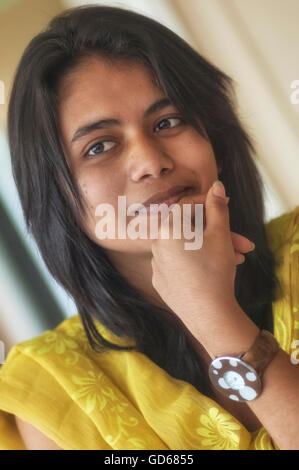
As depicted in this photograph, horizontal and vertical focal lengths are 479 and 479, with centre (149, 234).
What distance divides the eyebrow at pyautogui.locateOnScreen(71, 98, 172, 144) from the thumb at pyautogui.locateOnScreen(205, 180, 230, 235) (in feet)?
0.35

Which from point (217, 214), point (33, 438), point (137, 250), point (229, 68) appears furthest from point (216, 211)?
point (33, 438)

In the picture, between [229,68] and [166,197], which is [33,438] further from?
[229,68]

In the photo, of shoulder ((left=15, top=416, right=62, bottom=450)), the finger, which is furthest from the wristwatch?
shoulder ((left=15, top=416, right=62, bottom=450))

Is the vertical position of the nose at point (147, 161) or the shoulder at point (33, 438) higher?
the nose at point (147, 161)

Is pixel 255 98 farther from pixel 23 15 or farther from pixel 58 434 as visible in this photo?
pixel 58 434

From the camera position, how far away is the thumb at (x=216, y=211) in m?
0.48

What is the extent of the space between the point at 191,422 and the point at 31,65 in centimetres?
44

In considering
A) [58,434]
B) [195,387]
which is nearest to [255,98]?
[195,387]

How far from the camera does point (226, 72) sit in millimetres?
598

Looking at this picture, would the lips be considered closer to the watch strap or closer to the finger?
the finger

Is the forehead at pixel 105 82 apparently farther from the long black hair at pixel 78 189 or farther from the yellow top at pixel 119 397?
the yellow top at pixel 119 397

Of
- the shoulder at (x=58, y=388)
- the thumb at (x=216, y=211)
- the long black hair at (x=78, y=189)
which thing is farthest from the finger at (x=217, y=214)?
the shoulder at (x=58, y=388)

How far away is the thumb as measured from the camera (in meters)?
0.48

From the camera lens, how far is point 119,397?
557mm
